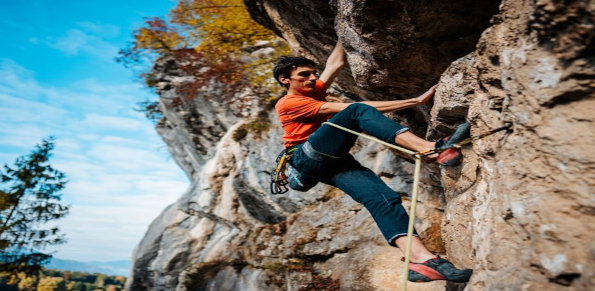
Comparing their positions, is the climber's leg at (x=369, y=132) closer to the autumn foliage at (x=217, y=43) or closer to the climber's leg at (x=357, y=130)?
the climber's leg at (x=357, y=130)

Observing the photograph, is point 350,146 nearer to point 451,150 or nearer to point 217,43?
point 451,150

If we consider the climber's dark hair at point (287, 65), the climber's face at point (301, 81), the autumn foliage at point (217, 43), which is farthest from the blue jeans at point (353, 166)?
the autumn foliage at point (217, 43)

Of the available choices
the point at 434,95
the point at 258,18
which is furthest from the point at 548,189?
the point at 258,18

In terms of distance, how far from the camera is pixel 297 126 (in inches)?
163

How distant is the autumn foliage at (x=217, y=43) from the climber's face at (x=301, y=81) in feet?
20.4

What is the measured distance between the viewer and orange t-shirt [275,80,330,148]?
13.0 feet

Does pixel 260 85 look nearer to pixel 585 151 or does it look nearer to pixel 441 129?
pixel 441 129

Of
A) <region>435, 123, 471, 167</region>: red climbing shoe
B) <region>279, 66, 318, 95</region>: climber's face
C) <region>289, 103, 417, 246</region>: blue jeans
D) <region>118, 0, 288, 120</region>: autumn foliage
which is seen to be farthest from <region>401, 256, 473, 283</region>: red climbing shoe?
<region>118, 0, 288, 120</region>: autumn foliage

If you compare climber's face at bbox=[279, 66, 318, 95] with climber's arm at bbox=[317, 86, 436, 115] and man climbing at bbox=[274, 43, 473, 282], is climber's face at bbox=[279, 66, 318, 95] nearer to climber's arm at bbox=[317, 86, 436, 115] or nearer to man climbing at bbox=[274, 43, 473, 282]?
man climbing at bbox=[274, 43, 473, 282]

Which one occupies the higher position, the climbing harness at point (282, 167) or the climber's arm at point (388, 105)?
the climber's arm at point (388, 105)

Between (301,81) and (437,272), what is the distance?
7.95ft

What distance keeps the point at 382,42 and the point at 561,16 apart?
88.1 inches

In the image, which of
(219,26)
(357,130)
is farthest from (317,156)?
(219,26)

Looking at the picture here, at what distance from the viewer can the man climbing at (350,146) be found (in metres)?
3.03
